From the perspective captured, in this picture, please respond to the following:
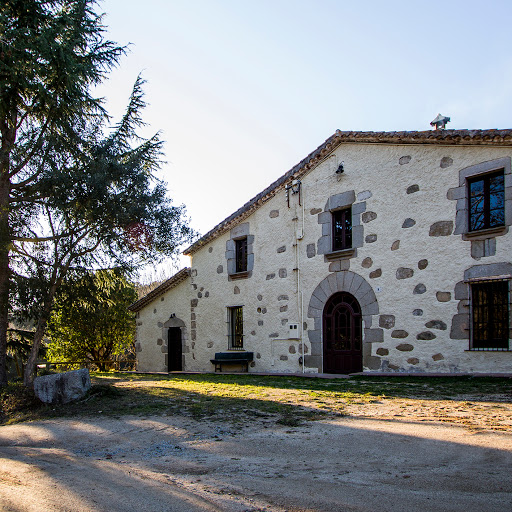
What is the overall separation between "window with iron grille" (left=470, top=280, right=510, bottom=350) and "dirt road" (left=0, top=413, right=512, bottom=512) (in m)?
5.31

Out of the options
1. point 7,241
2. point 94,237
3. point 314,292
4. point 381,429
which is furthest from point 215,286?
point 381,429

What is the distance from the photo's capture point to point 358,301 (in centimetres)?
1259

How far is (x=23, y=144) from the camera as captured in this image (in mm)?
11305

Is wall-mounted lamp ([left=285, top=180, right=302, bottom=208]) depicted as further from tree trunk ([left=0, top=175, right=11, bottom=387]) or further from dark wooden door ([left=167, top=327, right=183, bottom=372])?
tree trunk ([left=0, top=175, right=11, bottom=387])

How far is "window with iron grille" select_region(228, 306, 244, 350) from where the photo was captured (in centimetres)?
1596

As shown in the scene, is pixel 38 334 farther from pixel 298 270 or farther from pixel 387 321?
pixel 387 321

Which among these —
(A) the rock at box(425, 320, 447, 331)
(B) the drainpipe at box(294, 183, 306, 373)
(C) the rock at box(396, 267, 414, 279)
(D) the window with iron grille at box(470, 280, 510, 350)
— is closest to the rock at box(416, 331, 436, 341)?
(A) the rock at box(425, 320, 447, 331)

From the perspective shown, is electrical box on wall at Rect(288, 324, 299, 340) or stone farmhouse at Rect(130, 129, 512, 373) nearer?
stone farmhouse at Rect(130, 129, 512, 373)

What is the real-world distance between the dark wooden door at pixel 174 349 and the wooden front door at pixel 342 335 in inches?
274

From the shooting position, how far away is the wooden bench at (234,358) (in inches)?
598

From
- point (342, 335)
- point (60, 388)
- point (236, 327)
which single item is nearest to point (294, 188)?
point (342, 335)

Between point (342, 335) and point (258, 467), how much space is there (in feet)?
30.2

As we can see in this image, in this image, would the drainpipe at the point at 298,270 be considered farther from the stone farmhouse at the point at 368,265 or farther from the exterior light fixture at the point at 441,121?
the exterior light fixture at the point at 441,121

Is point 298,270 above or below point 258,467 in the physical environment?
above
